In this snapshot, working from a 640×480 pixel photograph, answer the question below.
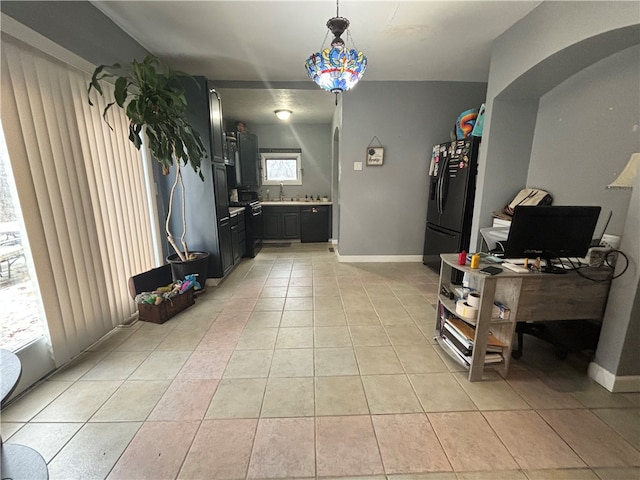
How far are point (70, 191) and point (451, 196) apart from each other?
3781 mm

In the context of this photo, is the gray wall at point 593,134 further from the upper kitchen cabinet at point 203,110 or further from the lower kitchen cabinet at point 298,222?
the lower kitchen cabinet at point 298,222

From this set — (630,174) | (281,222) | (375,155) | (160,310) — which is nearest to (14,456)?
(160,310)

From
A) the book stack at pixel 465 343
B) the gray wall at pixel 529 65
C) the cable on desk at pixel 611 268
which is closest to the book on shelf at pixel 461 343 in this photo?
the book stack at pixel 465 343

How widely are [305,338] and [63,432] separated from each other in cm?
149

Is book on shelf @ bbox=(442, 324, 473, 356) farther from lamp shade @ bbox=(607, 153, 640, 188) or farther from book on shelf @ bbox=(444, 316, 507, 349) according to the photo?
lamp shade @ bbox=(607, 153, 640, 188)

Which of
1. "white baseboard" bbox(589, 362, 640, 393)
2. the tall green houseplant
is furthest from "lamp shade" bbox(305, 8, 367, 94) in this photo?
"white baseboard" bbox(589, 362, 640, 393)

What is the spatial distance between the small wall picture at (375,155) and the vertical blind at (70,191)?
293 cm

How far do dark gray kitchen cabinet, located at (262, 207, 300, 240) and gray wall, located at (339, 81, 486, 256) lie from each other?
1656mm

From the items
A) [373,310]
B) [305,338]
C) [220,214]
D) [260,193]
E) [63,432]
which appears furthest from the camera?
[260,193]

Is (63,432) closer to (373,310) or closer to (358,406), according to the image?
(358,406)

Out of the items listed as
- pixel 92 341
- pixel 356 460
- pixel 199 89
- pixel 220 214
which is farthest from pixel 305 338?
pixel 199 89

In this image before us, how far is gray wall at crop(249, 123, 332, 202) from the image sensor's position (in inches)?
230

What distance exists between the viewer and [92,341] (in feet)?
6.84

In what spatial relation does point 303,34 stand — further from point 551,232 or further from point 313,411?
point 313,411
